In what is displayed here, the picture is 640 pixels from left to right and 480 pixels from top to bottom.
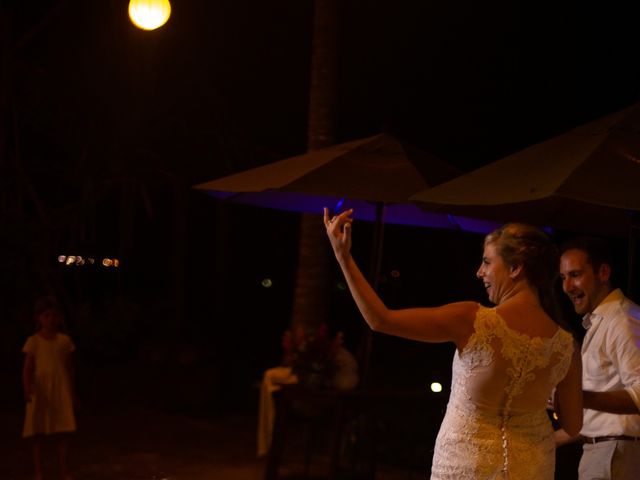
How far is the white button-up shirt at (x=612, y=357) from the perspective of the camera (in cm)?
408

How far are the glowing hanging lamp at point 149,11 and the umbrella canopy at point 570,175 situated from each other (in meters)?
4.14

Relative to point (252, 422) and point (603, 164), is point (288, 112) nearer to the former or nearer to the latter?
point (252, 422)

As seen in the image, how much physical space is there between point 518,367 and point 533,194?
1029 millimetres

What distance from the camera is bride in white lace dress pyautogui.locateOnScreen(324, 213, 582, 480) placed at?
364cm

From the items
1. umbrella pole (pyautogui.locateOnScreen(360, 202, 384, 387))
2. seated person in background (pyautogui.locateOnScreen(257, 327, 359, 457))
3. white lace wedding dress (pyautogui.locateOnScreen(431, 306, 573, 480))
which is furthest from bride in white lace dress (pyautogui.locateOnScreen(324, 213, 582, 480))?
seated person in background (pyautogui.locateOnScreen(257, 327, 359, 457))

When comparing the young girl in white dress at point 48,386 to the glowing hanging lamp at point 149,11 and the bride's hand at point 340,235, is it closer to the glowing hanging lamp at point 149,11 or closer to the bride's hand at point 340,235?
the glowing hanging lamp at point 149,11

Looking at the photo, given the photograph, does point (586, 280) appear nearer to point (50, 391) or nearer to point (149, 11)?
point (149, 11)

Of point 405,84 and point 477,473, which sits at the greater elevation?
point 405,84

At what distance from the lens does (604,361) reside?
13.8ft

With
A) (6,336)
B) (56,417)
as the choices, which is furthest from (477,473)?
(6,336)

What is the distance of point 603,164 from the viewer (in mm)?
4438

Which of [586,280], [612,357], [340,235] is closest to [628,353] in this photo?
[612,357]

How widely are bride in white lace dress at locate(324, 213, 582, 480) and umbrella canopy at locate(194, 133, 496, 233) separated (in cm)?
272

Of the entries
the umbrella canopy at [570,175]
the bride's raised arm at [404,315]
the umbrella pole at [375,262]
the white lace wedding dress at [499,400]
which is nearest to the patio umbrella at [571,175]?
the umbrella canopy at [570,175]
